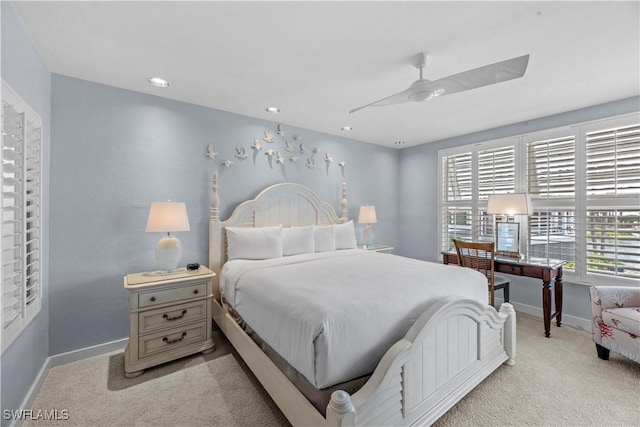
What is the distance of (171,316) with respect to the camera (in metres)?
2.36

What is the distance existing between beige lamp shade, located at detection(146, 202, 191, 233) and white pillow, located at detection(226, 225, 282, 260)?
0.56 m

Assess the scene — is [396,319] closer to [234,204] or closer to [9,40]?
[234,204]

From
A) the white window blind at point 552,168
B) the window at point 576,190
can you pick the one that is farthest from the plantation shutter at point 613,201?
the white window blind at point 552,168

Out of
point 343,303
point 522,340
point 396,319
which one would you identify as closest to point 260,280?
point 343,303

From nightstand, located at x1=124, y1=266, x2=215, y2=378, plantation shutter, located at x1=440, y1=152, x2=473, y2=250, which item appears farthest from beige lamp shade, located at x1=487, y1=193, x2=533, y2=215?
nightstand, located at x1=124, y1=266, x2=215, y2=378

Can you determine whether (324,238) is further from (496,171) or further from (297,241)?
(496,171)

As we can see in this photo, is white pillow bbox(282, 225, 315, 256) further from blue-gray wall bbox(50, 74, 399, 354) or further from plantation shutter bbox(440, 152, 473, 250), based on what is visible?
plantation shutter bbox(440, 152, 473, 250)

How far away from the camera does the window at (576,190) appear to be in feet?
9.27

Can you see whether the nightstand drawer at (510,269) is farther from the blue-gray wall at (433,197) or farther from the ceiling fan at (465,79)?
the ceiling fan at (465,79)

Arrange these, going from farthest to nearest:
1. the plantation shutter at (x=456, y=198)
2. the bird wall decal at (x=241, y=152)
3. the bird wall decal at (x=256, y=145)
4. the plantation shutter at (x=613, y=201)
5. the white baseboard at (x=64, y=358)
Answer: the plantation shutter at (x=456, y=198)
the bird wall decal at (x=256, y=145)
the bird wall decal at (x=241, y=152)
the plantation shutter at (x=613, y=201)
the white baseboard at (x=64, y=358)

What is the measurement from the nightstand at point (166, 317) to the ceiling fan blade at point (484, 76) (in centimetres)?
243

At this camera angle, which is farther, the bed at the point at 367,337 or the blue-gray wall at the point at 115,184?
the blue-gray wall at the point at 115,184

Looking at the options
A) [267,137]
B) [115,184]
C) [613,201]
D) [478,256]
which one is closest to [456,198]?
[478,256]

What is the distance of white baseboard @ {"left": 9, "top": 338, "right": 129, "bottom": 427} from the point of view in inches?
73.3
